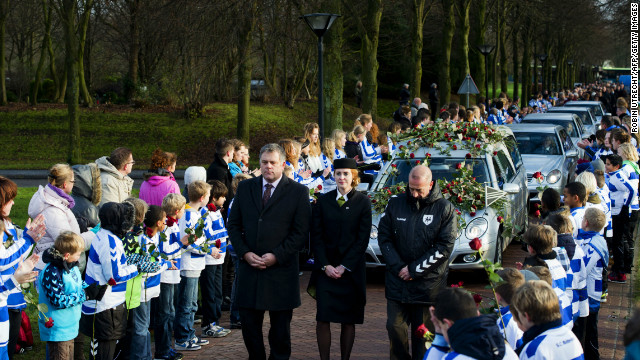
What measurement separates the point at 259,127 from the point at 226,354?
89.8 feet

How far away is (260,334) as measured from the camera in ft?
23.2

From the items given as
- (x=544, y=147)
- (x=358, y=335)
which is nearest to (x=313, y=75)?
(x=544, y=147)

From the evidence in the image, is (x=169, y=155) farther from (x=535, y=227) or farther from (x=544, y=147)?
(x=544, y=147)

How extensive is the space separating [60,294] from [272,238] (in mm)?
1856

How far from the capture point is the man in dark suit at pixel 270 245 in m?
6.89

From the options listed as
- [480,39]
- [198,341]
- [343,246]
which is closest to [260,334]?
[343,246]

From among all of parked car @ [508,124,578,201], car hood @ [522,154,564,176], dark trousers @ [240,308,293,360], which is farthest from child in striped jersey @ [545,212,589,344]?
car hood @ [522,154,564,176]

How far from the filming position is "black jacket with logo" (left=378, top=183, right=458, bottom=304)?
6850 mm

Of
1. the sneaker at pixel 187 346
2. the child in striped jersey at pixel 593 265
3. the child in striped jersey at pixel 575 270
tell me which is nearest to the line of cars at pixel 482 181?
the child in striped jersey at pixel 593 265

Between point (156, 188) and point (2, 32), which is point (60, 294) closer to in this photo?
point (156, 188)

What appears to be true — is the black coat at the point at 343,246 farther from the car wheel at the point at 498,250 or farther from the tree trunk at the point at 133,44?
the tree trunk at the point at 133,44

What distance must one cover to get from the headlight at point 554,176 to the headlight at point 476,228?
537cm

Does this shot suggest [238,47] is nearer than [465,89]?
Yes

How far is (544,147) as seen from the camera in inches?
690
